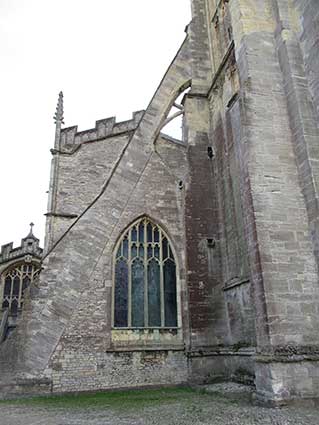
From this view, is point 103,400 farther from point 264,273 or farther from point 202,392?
point 264,273

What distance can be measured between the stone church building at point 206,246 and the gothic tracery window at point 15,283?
529 inches

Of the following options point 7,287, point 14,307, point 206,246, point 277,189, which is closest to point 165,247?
point 206,246

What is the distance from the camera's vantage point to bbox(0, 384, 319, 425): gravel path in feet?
16.3

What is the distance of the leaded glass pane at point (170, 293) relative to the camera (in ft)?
32.5

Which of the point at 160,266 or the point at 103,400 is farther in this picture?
the point at 160,266

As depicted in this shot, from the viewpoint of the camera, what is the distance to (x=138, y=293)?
10016 millimetres

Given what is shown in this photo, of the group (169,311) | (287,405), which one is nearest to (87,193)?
(169,311)

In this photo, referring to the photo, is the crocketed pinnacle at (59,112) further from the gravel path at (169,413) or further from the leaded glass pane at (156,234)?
the gravel path at (169,413)

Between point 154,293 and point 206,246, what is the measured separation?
1949mm

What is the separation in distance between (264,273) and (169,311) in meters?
4.10

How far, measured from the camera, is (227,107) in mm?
10750

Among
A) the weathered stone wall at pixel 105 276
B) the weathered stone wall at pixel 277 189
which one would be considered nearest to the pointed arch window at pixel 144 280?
the weathered stone wall at pixel 105 276

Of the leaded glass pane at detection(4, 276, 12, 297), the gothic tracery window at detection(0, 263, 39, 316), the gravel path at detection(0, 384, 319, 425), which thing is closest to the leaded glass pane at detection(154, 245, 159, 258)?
the gravel path at detection(0, 384, 319, 425)

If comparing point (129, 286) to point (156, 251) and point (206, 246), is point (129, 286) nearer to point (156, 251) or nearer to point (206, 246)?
point (156, 251)
